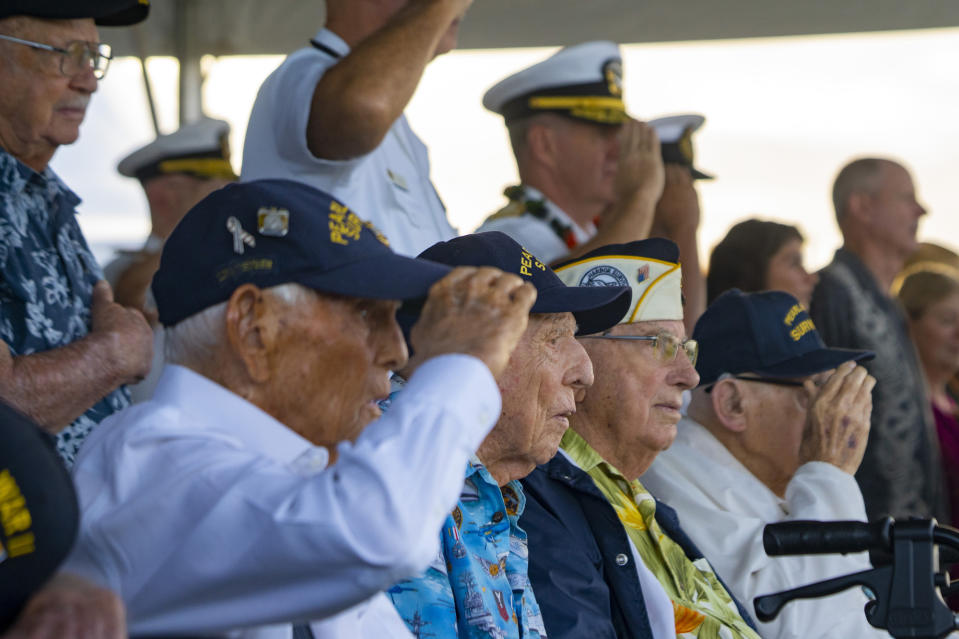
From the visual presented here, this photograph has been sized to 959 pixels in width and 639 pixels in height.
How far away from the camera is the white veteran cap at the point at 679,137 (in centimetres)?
474

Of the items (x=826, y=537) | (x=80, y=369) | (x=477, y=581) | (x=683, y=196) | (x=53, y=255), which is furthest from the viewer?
(x=683, y=196)

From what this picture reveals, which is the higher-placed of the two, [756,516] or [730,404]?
[730,404]

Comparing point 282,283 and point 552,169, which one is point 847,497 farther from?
point 282,283

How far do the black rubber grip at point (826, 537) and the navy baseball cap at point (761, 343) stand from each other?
6.11ft

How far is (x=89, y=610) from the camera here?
4.19 feet

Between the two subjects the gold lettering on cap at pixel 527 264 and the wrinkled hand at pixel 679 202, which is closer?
the gold lettering on cap at pixel 527 264

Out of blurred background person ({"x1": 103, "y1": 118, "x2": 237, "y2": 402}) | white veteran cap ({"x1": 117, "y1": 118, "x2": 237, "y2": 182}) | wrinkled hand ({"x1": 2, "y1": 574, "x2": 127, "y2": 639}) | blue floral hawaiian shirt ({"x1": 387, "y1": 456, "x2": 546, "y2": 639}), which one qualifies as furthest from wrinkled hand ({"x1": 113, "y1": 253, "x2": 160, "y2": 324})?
wrinkled hand ({"x1": 2, "y1": 574, "x2": 127, "y2": 639})

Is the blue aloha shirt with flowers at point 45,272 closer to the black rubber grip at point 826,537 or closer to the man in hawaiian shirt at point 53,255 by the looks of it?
the man in hawaiian shirt at point 53,255

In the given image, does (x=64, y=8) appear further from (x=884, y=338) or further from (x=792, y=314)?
(x=884, y=338)

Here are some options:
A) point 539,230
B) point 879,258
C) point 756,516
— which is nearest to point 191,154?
point 539,230

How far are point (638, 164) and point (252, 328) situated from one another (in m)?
2.66

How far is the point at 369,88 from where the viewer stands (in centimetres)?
291

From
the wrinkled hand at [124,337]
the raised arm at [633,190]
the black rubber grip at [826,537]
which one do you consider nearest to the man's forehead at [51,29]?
the wrinkled hand at [124,337]

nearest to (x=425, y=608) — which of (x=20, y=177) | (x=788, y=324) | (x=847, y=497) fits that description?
A: (x=20, y=177)
